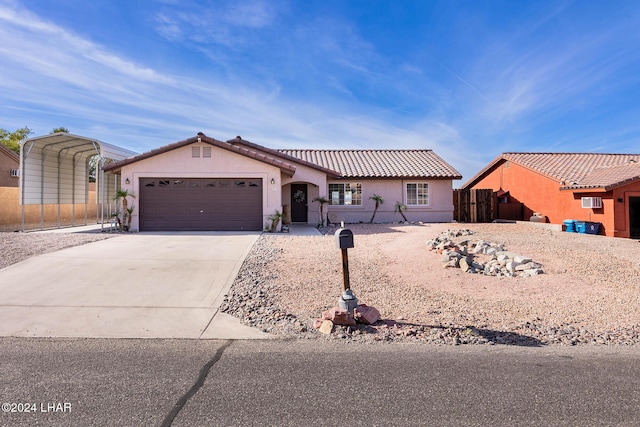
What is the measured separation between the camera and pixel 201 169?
634 inches

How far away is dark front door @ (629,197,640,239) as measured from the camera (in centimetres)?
1677

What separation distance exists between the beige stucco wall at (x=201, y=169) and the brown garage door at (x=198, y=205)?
0.24m

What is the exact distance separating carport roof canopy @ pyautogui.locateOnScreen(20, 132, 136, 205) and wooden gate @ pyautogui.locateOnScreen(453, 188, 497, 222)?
19.2 m

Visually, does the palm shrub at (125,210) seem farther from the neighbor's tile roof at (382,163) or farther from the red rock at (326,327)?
the red rock at (326,327)

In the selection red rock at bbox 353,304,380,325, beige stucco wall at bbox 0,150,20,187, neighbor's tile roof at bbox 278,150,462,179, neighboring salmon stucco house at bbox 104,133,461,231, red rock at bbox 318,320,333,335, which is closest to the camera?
red rock at bbox 318,320,333,335

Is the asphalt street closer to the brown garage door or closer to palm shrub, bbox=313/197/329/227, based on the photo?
the brown garage door

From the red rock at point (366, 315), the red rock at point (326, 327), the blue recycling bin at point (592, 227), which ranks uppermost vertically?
the blue recycling bin at point (592, 227)

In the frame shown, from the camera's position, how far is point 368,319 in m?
5.54

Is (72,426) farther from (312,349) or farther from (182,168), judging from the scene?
(182,168)

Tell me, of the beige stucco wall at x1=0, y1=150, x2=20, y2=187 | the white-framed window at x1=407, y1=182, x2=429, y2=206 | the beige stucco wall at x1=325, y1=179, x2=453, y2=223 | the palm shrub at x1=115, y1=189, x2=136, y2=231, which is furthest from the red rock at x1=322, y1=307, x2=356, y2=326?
the beige stucco wall at x1=0, y1=150, x2=20, y2=187

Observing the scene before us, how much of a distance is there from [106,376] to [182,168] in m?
13.3

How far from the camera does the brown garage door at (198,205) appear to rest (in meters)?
16.0

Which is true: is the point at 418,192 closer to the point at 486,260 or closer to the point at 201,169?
the point at 201,169

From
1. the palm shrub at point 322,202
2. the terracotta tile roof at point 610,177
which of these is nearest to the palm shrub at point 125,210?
the palm shrub at point 322,202
